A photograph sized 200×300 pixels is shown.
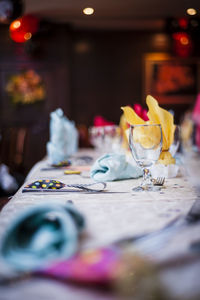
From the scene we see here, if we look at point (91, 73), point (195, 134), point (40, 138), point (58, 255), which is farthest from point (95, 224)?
point (91, 73)

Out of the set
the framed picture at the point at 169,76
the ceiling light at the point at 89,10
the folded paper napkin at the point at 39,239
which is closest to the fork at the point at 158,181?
the folded paper napkin at the point at 39,239

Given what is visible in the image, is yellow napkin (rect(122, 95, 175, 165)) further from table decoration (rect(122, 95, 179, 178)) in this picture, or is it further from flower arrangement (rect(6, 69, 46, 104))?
flower arrangement (rect(6, 69, 46, 104))

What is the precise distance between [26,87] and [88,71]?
45.3 inches

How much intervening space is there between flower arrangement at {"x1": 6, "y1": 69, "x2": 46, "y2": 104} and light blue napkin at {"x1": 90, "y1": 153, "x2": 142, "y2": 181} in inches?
176

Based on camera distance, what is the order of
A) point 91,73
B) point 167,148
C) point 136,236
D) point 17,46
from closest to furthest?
point 136,236, point 167,148, point 17,46, point 91,73

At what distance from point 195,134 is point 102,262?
2.19 metres

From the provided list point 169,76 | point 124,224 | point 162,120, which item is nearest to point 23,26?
point 169,76

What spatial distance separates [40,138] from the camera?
561 cm

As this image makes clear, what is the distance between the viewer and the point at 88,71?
19.8ft

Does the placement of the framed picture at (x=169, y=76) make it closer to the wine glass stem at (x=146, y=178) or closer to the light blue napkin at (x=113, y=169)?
the light blue napkin at (x=113, y=169)

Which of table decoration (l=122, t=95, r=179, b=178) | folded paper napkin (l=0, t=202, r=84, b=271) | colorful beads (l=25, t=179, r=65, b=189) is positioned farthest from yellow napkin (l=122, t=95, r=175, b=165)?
folded paper napkin (l=0, t=202, r=84, b=271)

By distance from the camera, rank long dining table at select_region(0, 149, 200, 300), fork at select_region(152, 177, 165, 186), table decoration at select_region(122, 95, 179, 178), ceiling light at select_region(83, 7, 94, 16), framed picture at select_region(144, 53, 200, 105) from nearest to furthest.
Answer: long dining table at select_region(0, 149, 200, 300), fork at select_region(152, 177, 165, 186), table decoration at select_region(122, 95, 179, 178), ceiling light at select_region(83, 7, 94, 16), framed picture at select_region(144, 53, 200, 105)

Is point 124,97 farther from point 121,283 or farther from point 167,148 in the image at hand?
point 121,283

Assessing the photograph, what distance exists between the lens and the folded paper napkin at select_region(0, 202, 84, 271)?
18.3 inches
